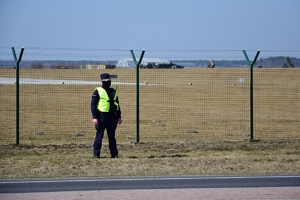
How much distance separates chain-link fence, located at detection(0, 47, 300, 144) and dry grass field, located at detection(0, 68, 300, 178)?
45mm

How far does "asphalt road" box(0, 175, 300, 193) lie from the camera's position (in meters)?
10.8

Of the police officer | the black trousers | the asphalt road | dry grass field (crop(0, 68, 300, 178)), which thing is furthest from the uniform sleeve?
the asphalt road

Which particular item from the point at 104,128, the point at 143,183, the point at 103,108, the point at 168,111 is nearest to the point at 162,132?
the point at 104,128

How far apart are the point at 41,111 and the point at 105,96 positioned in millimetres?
14615

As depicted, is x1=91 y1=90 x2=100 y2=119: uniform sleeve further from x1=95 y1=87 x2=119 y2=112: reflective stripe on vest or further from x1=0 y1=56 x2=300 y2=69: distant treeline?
x1=0 y1=56 x2=300 y2=69: distant treeline

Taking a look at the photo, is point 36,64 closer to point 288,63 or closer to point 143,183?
point 143,183

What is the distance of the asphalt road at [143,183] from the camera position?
35.4ft

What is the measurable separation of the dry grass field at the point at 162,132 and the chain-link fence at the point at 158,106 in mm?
45

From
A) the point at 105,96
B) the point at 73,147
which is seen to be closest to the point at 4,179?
the point at 105,96

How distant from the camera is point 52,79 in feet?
72.4

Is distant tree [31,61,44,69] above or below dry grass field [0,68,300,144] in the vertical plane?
above

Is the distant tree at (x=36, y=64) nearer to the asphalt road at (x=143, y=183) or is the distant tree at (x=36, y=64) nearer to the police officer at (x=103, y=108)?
the police officer at (x=103, y=108)

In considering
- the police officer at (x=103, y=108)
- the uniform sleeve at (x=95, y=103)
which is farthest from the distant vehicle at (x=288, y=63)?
the uniform sleeve at (x=95, y=103)

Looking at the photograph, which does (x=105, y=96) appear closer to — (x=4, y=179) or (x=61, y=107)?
(x=4, y=179)
